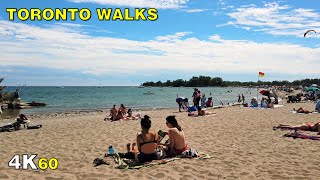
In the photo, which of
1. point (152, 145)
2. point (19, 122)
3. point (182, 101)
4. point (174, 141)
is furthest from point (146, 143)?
point (182, 101)

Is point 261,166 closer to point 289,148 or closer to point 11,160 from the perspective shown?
point 289,148

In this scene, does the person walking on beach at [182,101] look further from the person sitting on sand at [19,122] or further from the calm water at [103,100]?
the calm water at [103,100]

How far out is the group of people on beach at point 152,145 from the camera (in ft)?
23.3

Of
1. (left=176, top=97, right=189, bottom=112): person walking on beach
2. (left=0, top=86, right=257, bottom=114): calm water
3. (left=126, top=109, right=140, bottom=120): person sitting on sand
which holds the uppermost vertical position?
(left=176, top=97, right=189, bottom=112): person walking on beach

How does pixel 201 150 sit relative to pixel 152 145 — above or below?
below

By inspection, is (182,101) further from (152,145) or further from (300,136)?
(152,145)

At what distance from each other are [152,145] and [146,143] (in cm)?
16

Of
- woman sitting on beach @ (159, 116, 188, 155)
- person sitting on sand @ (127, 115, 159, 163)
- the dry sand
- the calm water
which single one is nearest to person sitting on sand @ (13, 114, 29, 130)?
the dry sand

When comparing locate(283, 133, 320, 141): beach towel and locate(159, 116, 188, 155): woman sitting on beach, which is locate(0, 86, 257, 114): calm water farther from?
locate(159, 116, 188, 155): woman sitting on beach

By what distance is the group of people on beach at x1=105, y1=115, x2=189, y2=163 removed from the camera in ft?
23.3

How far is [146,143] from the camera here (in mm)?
7160

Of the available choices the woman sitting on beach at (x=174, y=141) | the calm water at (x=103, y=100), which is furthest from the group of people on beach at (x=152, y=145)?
the calm water at (x=103, y=100)

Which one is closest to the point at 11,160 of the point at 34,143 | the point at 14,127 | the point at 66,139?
the point at 34,143

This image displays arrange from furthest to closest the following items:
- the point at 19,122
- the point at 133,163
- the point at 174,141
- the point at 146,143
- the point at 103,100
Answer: the point at 103,100 → the point at 19,122 → the point at 174,141 → the point at 146,143 → the point at 133,163
